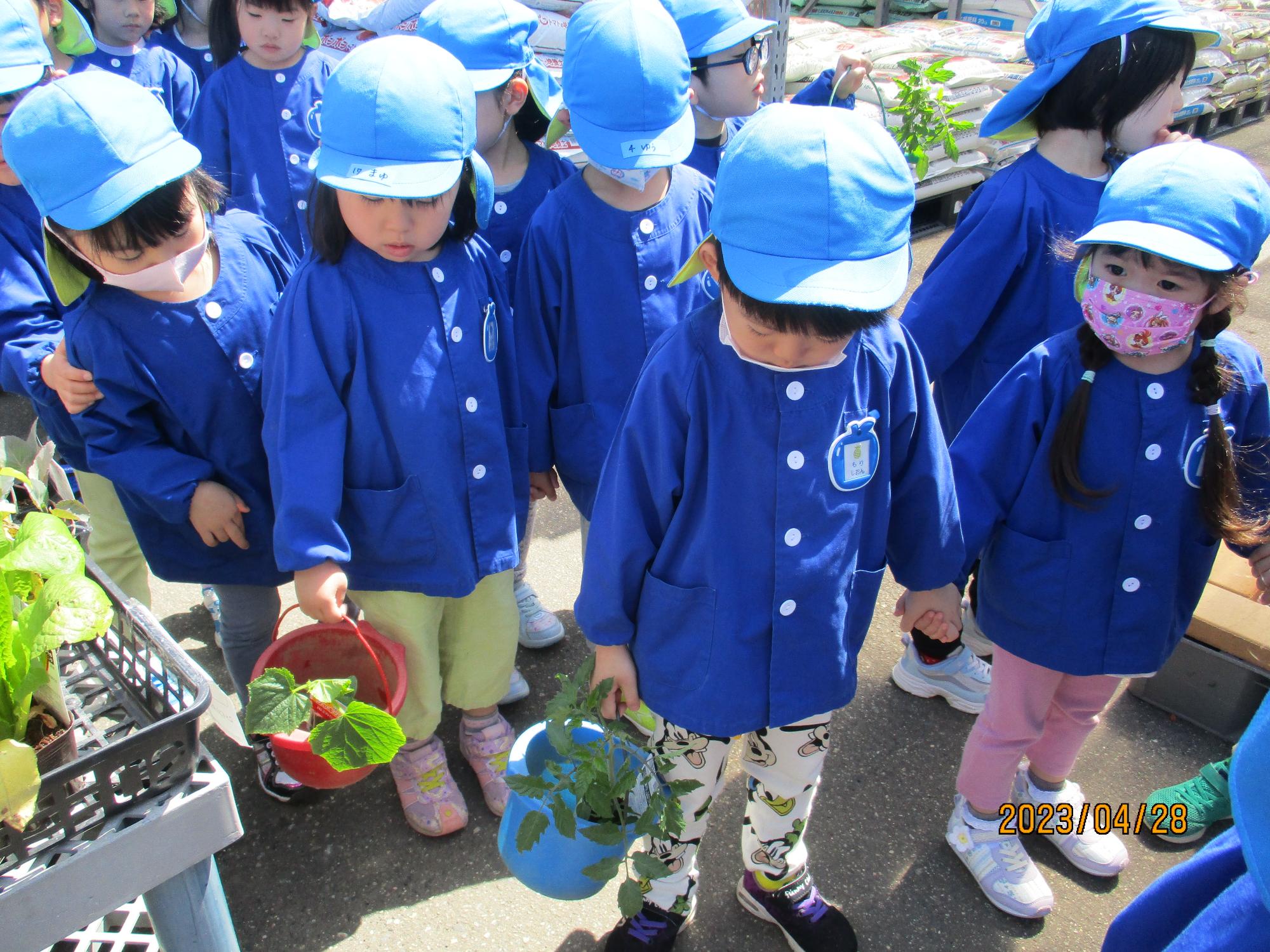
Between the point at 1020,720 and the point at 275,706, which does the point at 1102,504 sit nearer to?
the point at 1020,720

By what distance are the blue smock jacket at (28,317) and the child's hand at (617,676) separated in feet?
4.17

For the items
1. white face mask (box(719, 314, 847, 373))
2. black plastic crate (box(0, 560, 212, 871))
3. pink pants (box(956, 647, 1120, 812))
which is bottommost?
pink pants (box(956, 647, 1120, 812))

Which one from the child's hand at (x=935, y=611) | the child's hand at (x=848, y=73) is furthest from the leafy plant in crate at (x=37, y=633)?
the child's hand at (x=848, y=73)

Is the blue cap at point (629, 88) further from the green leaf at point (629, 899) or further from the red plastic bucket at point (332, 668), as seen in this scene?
the green leaf at point (629, 899)

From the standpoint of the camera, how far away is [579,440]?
2211mm

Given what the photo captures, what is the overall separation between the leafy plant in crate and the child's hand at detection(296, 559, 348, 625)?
503 mm

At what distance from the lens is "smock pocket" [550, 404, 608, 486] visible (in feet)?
7.19

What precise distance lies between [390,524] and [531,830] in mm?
659

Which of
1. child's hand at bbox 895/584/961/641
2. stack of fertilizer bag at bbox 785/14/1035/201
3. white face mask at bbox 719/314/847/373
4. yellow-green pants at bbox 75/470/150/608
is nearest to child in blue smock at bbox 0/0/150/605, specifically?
yellow-green pants at bbox 75/470/150/608

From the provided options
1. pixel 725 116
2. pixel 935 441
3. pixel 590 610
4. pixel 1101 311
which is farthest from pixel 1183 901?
pixel 725 116

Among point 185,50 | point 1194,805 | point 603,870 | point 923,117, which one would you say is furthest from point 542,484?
point 185,50

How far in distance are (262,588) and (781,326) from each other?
144 cm

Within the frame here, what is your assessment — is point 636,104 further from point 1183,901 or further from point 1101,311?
point 1183,901
